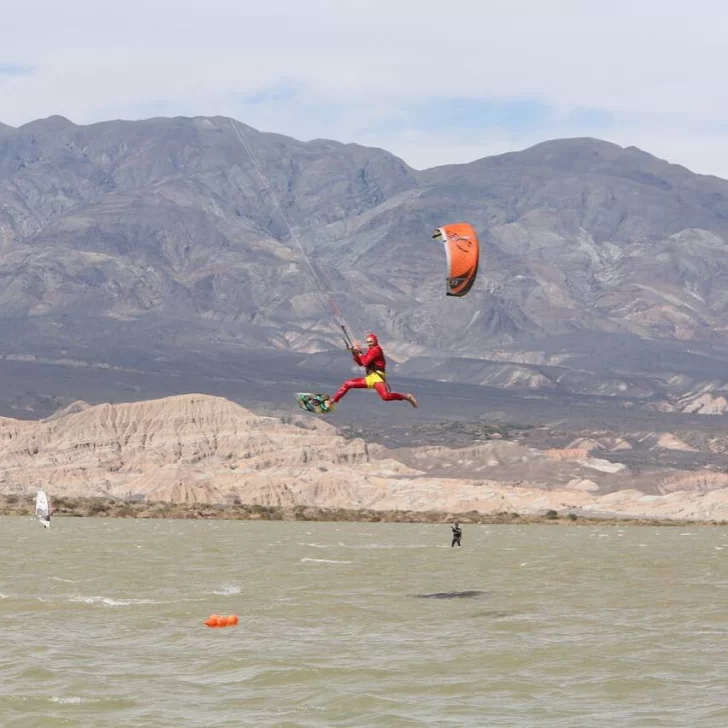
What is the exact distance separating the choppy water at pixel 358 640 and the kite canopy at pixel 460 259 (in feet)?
23.7

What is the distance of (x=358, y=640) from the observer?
3381cm

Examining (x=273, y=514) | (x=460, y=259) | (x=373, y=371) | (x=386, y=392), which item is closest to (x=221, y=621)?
(x=373, y=371)

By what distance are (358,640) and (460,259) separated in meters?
8.66

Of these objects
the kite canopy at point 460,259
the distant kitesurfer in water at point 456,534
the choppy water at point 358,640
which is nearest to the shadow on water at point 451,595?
the choppy water at point 358,640

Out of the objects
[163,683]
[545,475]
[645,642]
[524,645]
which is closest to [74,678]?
[163,683]

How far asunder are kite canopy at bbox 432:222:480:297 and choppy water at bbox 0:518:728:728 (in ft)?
23.7

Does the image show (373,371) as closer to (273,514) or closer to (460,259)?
(460,259)

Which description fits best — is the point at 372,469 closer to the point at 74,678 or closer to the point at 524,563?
the point at 524,563

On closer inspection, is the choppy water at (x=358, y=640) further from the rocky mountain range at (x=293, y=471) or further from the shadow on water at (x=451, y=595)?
the rocky mountain range at (x=293, y=471)

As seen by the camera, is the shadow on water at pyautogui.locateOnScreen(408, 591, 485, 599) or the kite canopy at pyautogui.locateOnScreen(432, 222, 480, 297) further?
the shadow on water at pyautogui.locateOnScreen(408, 591, 485, 599)

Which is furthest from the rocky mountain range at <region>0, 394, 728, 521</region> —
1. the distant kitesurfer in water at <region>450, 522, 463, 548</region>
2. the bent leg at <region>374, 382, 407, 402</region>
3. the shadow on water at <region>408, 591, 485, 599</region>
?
the bent leg at <region>374, 382, 407, 402</region>

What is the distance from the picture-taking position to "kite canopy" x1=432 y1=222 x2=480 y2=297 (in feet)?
99.8

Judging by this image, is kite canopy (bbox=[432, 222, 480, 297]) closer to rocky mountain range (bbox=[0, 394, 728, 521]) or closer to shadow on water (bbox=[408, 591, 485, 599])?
shadow on water (bbox=[408, 591, 485, 599])

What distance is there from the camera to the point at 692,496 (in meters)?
138
